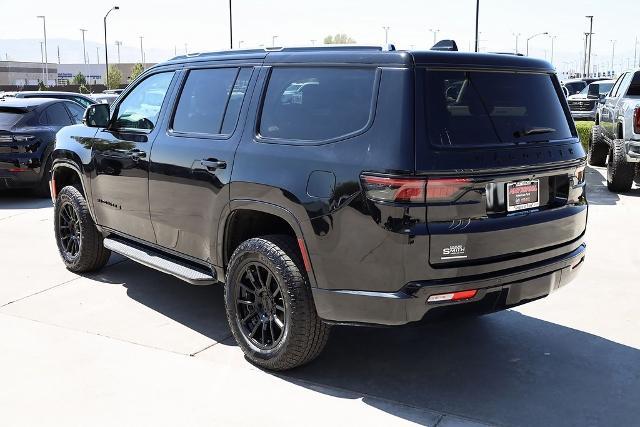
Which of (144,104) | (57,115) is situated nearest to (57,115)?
(57,115)

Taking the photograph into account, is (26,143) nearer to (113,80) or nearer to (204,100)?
(204,100)

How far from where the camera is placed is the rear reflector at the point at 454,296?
3.42 meters

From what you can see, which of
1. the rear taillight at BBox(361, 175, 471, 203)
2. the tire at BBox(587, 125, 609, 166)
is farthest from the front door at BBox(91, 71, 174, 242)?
the tire at BBox(587, 125, 609, 166)

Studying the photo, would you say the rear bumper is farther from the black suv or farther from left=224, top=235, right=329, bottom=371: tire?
left=224, top=235, right=329, bottom=371: tire

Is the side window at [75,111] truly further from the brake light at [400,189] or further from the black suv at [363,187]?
the brake light at [400,189]

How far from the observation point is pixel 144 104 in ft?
17.5

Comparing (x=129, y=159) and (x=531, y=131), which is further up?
(x=531, y=131)

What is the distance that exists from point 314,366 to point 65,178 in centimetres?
356

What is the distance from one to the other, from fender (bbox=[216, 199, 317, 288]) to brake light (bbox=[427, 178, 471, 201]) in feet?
2.53

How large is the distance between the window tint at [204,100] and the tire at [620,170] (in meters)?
7.55

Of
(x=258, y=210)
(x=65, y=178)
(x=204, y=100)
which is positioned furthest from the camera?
(x=65, y=178)

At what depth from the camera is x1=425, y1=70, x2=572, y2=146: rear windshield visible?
11.4ft

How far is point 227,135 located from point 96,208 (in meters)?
2.04

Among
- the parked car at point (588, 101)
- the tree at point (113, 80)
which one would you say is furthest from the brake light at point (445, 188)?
the tree at point (113, 80)
